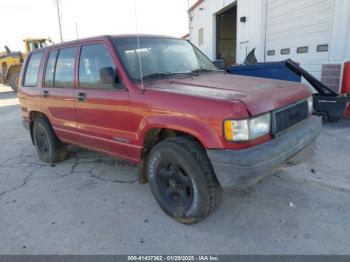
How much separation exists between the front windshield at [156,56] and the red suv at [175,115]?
0.04 ft

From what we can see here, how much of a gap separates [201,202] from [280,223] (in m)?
0.88

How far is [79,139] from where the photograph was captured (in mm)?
4285

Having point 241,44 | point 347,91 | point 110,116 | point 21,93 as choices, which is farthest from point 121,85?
point 241,44

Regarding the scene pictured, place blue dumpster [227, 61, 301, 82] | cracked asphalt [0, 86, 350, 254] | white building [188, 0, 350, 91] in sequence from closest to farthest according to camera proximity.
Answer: cracked asphalt [0, 86, 350, 254], blue dumpster [227, 61, 301, 82], white building [188, 0, 350, 91]

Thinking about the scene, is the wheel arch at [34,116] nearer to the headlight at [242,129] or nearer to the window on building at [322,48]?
the headlight at [242,129]

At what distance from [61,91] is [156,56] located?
159 centimetres

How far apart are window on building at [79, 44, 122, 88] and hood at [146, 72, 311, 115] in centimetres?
48

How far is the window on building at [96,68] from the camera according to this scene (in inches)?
132

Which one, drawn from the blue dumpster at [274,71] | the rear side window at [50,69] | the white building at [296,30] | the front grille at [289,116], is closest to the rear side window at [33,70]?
the rear side window at [50,69]

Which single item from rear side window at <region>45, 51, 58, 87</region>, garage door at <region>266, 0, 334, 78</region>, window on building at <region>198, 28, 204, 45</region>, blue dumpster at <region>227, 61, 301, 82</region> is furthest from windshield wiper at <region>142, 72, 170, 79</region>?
window on building at <region>198, 28, 204, 45</region>

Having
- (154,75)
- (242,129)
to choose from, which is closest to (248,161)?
(242,129)

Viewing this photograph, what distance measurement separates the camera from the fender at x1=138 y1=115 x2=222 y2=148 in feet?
8.58

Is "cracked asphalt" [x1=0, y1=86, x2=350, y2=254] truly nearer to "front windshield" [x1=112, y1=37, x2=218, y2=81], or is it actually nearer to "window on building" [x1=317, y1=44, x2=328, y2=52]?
"front windshield" [x1=112, y1=37, x2=218, y2=81]

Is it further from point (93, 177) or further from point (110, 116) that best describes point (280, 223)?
point (93, 177)
